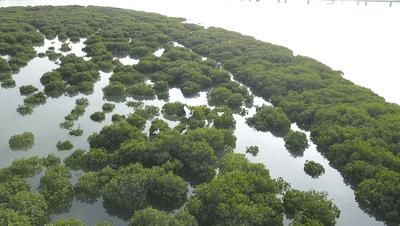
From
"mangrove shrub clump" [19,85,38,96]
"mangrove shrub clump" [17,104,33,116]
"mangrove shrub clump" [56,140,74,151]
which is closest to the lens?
"mangrove shrub clump" [56,140,74,151]

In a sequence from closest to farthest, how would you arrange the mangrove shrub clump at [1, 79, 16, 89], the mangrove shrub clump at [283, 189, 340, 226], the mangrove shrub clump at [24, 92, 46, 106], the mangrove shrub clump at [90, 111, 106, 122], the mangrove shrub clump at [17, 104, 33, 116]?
the mangrove shrub clump at [283, 189, 340, 226]
the mangrove shrub clump at [90, 111, 106, 122]
the mangrove shrub clump at [17, 104, 33, 116]
the mangrove shrub clump at [24, 92, 46, 106]
the mangrove shrub clump at [1, 79, 16, 89]

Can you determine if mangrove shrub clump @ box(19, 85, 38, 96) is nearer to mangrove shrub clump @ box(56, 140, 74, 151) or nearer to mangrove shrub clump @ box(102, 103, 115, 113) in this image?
mangrove shrub clump @ box(102, 103, 115, 113)

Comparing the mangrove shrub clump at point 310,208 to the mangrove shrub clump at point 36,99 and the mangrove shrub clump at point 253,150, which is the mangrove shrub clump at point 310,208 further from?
the mangrove shrub clump at point 36,99

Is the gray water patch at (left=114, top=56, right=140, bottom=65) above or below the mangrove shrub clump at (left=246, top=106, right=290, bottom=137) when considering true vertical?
below

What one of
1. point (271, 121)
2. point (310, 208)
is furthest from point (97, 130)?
point (310, 208)

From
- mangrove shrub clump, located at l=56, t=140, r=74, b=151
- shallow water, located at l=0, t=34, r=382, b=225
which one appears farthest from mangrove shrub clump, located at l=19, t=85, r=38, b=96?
mangrove shrub clump, located at l=56, t=140, r=74, b=151

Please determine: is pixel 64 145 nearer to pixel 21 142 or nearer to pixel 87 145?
pixel 87 145
